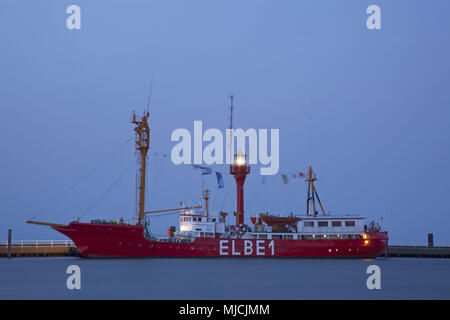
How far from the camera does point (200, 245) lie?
5662 centimetres

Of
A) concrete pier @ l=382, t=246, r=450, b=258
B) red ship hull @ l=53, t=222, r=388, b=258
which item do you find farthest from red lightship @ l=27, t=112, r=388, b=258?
concrete pier @ l=382, t=246, r=450, b=258

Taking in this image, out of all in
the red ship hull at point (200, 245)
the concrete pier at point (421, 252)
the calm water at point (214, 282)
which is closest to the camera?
the calm water at point (214, 282)

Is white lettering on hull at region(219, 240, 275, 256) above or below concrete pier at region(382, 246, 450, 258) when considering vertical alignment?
above

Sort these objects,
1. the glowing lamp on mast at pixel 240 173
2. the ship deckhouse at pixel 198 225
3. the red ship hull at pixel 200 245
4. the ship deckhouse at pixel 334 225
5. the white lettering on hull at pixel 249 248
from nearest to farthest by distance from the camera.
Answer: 1. the red ship hull at pixel 200 245
2. the white lettering on hull at pixel 249 248
3. the ship deckhouse at pixel 198 225
4. the ship deckhouse at pixel 334 225
5. the glowing lamp on mast at pixel 240 173

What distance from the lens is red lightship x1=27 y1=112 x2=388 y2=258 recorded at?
53656 mm

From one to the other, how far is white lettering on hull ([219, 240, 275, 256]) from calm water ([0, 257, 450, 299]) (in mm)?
6628

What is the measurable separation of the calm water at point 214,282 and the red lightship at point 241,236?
330cm

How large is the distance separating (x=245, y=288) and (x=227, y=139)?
99.8ft

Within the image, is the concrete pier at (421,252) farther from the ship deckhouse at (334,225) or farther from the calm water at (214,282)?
the calm water at (214,282)

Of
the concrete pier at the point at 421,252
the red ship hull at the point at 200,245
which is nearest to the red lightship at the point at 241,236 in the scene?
the red ship hull at the point at 200,245

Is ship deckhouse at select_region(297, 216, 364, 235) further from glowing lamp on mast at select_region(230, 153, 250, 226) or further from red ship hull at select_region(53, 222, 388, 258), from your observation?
glowing lamp on mast at select_region(230, 153, 250, 226)

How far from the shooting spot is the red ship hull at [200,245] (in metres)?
51.9
